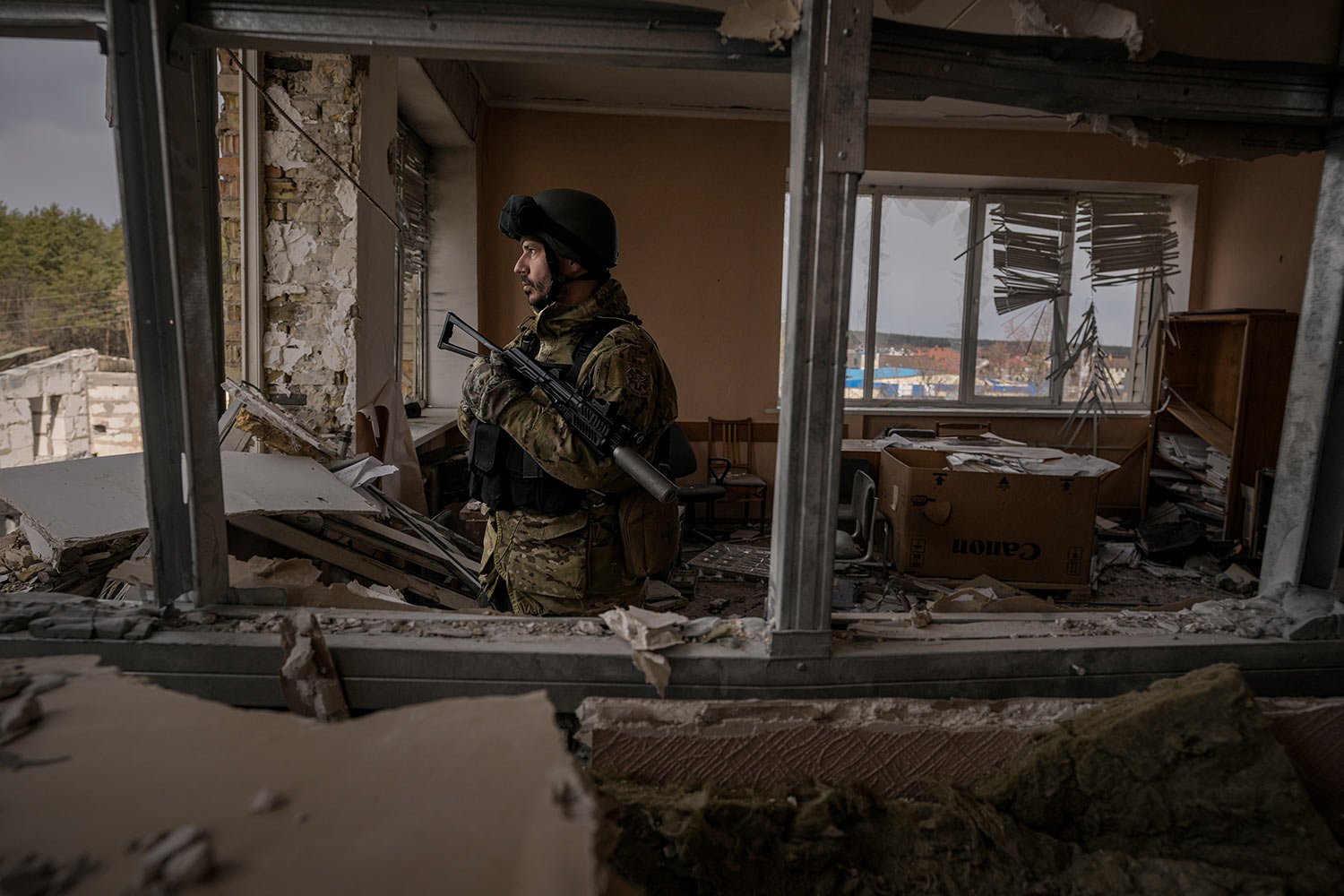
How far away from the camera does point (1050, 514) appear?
412cm

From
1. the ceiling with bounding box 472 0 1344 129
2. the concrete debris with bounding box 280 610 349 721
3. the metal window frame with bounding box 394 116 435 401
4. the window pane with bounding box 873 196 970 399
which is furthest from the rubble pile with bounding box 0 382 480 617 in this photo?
the window pane with bounding box 873 196 970 399

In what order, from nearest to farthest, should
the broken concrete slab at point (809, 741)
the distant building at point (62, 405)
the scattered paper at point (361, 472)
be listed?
the broken concrete slab at point (809, 741), the distant building at point (62, 405), the scattered paper at point (361, 472)

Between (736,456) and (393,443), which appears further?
(736,456)

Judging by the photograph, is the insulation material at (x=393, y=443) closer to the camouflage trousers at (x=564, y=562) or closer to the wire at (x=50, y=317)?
the wire at (x=50, y=317)

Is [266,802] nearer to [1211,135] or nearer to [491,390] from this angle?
[491,390]

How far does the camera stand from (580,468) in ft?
6.04

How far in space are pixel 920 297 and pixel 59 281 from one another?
5.68 m

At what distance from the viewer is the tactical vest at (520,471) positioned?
194 cm

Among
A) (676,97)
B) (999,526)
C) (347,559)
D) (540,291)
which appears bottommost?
(999,526)

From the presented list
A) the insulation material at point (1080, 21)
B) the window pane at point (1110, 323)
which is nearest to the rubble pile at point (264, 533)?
the insulation material at point (1080, 21)

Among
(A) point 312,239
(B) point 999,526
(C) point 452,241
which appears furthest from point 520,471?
(C) point 452,241

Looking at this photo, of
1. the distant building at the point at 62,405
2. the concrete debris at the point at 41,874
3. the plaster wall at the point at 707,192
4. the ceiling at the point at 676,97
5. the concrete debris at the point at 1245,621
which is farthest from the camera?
the plaster wall at the point at 707,192

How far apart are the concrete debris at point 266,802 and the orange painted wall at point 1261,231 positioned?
21.0 feet

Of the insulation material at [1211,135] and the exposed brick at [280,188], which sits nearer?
the insulation material at [1211,135]
